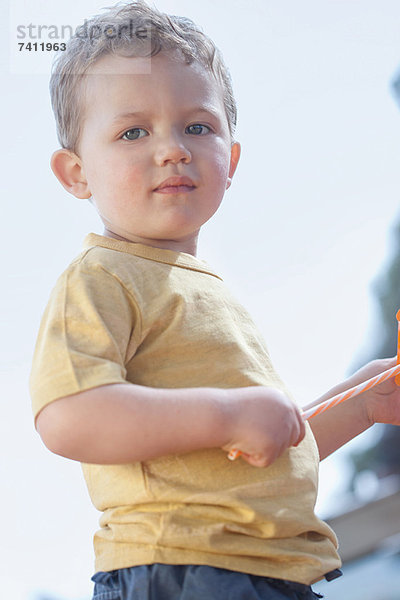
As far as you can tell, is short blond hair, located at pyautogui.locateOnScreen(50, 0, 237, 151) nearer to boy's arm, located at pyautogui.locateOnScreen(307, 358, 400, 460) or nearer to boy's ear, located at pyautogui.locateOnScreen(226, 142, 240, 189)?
boy's ear, located at pyautogui.locateOnScreen(226, 142, 240, 189)

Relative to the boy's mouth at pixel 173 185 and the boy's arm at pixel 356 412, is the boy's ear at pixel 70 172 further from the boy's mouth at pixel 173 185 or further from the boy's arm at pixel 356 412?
the boy's arm at pixel 356 412

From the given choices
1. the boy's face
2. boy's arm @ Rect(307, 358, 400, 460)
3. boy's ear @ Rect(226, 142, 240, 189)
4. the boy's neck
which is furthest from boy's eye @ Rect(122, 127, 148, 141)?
boy's arm @ Rect(307, 358, 400, 460)

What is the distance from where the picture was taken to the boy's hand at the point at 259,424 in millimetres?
627

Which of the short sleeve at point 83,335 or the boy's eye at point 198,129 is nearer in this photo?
the short sleeve at point 83,335

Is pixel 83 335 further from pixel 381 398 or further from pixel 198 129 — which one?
pixel 381 398

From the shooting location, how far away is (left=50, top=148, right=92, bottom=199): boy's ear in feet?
2.81

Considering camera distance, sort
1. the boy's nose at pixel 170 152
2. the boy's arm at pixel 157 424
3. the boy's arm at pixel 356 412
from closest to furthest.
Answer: the boy's arm at pixel 157 424
the boy's nose at pixel 170 152
the boy's arm at pixel 356 412

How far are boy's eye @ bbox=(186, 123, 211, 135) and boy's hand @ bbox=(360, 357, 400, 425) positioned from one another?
0.35 meters

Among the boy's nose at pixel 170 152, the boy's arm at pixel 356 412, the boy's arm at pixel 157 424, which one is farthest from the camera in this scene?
the boy's arm at pixel 356 412

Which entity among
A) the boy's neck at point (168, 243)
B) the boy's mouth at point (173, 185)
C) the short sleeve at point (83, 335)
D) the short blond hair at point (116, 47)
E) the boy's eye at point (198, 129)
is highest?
the short blond hair at point (116, 47)

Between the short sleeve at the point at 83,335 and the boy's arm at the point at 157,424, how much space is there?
0.04ft

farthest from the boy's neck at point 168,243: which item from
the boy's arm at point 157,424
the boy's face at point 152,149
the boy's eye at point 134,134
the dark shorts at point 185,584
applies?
the dark shorts at point 185,584

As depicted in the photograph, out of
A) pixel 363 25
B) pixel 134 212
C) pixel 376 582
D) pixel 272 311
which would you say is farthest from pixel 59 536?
pixel 363 25

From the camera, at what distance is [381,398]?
3.09 ft
